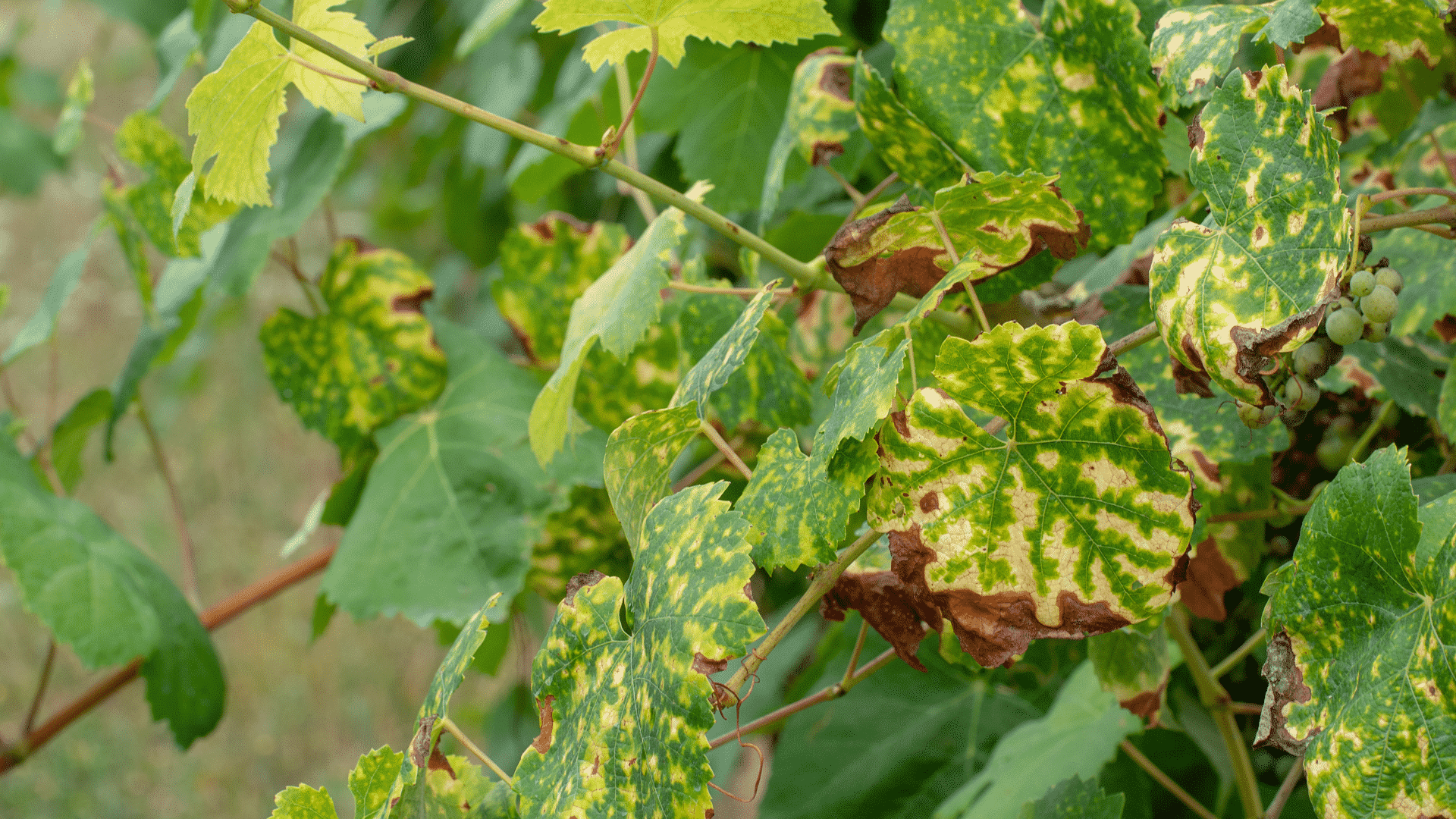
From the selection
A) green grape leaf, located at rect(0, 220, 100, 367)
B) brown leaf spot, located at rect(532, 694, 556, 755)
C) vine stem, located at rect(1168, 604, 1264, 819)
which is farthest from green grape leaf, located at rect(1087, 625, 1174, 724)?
green grape leaf, located at rect(0, 220, 100, 367)

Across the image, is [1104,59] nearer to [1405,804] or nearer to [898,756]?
[1405,804]

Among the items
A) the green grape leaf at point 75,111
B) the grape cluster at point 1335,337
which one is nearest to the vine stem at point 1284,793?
the grape cluster at point 1335,337

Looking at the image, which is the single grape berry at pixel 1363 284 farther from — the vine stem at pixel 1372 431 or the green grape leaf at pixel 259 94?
the green grape leaf at pixel 259 94

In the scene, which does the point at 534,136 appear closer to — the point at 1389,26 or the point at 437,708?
the point at 437,708

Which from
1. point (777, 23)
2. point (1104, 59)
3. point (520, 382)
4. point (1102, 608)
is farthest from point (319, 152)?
point (1102, 608)

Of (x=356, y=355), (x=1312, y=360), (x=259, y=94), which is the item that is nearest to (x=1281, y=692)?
(x=1312, y=360)

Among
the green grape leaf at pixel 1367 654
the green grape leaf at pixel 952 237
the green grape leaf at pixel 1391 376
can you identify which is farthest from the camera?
the green grape leaf at pixel 1391 376
